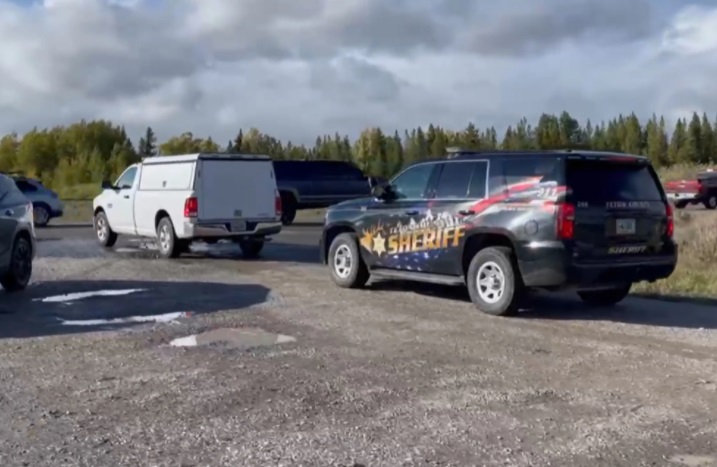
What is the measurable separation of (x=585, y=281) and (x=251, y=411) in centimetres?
503

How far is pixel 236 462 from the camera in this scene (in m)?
5.67

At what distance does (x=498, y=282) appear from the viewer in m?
11.2

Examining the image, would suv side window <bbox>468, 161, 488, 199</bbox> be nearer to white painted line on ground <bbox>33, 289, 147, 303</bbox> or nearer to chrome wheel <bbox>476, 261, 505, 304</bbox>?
chrome wheel <bbox>476, 261, 505, 304</bbox>

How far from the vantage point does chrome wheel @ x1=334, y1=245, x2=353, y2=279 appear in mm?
13703

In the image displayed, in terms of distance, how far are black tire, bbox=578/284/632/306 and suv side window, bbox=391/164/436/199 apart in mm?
2404

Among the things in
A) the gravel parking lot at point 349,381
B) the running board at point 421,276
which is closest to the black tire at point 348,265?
the running board at point 421,276

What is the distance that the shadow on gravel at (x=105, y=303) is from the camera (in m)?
10.6

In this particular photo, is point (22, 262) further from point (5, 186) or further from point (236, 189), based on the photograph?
point (236, 189)

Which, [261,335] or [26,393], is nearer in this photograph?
[26,393]

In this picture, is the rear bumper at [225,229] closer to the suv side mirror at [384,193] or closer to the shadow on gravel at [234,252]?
the shadow on gravel at [234,252]

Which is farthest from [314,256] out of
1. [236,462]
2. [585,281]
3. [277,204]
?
[236,462]

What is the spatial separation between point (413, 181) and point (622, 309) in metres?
3.06

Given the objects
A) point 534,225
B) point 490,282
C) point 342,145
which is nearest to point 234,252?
point 490,282

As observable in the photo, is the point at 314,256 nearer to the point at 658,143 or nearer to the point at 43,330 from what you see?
the point at 43,330
